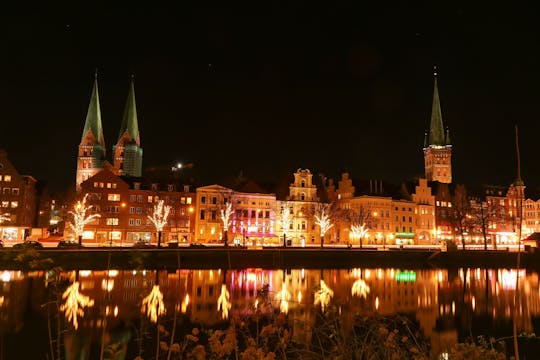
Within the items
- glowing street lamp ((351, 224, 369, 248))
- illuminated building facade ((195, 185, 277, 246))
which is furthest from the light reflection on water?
illuminated building facade ((195, 185, 277, 246))

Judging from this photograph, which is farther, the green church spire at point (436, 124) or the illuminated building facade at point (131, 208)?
the green church spire at point (436, 124)

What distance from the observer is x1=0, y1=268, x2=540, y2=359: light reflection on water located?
27.9 meters

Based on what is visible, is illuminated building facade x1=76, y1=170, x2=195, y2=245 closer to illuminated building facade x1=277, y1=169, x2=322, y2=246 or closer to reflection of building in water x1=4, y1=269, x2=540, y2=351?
illuminated building facade x1=277, y1=169, x2=322, y2=246

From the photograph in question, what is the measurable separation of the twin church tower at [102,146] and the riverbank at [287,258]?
286ft

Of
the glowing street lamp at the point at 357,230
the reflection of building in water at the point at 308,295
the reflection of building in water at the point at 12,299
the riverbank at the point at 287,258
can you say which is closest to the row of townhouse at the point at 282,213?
the glowing street lamp at the point at 357,230

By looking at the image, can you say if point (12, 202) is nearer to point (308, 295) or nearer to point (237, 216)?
point (237, 216)

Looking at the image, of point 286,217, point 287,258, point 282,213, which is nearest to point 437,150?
point 282,213

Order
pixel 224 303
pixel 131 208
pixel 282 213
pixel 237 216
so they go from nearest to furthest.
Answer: pixel 224 303, pixel 131 208, pixel 237 216, pixel 282 213

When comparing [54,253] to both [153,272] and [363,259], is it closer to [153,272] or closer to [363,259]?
[153,272]

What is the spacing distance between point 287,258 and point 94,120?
102977 mm

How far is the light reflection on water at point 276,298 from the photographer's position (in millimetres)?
27859

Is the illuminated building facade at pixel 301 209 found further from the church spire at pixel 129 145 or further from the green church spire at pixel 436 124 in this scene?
the green church spire at pixel 436 124

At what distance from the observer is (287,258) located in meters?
72.7

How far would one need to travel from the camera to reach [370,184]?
11256 cm
